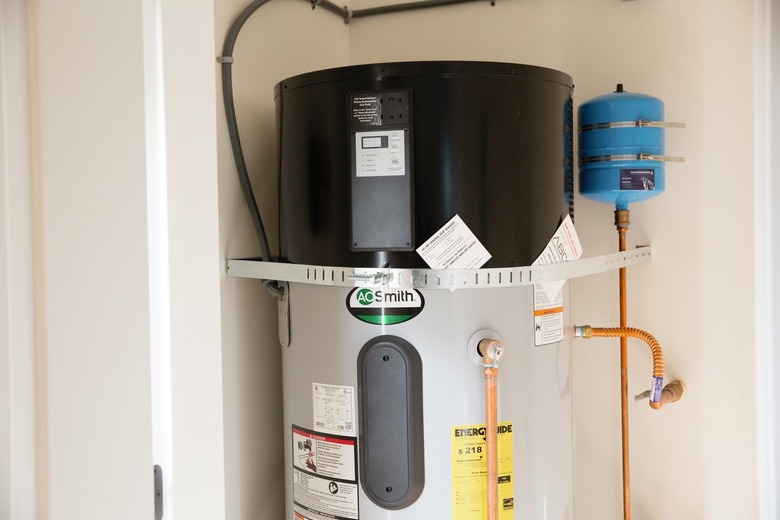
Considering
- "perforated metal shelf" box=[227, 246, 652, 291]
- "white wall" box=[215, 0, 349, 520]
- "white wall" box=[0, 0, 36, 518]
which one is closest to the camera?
"white wall" box=[0, 0, 36, 518]

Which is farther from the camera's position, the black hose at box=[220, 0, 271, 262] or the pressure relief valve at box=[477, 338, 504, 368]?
the black hose at box=[220, 0, 271, 262]

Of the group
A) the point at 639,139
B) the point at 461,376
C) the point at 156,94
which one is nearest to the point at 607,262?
the point at 639,139

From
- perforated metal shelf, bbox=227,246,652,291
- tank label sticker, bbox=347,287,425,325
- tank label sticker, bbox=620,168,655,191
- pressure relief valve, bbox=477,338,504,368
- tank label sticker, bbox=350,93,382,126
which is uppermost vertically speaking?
tank label sticker, bbox=350,93,382,126

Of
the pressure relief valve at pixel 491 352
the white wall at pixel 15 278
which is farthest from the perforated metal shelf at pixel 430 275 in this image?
the white wall at pixel 15 278

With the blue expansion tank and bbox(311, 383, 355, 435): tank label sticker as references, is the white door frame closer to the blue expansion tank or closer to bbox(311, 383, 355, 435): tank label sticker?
the blue expansion tank

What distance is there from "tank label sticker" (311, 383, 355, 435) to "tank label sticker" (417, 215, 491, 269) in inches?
12.4

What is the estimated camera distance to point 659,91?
5.17 ft

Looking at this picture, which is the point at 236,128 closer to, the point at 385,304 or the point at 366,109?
the point at 366,109

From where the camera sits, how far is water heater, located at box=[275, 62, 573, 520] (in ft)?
3.82

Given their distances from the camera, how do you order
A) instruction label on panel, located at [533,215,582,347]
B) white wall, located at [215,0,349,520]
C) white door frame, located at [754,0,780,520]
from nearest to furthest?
instruction label on panel, located at [533,215,582,347] < white wall, located at [215,0,349,520] < white door frame, located at [754,0,780,520]

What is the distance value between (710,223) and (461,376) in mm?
788

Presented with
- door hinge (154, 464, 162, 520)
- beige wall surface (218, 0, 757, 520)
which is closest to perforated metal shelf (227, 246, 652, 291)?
beige wall surface (218, 0, 757, 520)

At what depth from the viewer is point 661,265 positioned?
5.19 ft

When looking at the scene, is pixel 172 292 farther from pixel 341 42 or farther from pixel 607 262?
pixel 341 42
